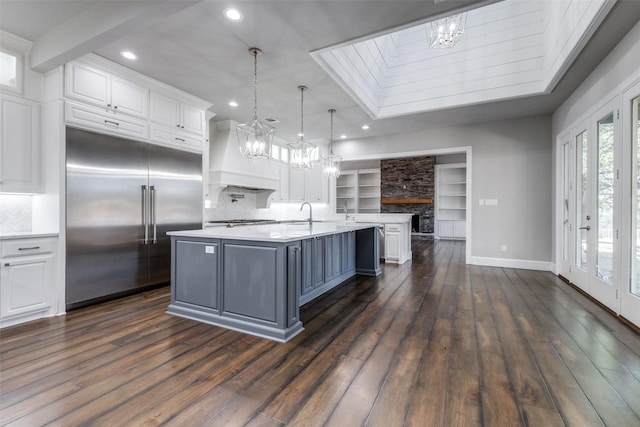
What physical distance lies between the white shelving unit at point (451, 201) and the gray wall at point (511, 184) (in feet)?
16.3

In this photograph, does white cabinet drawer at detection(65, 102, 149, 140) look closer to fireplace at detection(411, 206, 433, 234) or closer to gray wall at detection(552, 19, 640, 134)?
gray wall at detection(552, 19, 640, 134)

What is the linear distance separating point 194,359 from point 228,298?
0.68 m

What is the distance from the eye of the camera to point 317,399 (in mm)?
1702

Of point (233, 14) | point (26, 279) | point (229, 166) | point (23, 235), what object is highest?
point (233, 14)

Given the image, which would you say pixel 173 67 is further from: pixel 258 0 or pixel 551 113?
pixel 551 113

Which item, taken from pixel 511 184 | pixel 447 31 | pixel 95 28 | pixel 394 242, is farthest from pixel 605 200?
pixel 95 28

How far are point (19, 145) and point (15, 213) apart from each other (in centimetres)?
75

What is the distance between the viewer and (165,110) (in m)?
4.06

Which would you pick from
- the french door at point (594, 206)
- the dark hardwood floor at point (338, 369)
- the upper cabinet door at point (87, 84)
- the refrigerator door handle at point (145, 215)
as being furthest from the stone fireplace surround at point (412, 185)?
the upper cabinet door at point (87, 84)

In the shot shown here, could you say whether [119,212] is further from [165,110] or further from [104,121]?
[165,110]

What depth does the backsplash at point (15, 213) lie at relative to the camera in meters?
3.07

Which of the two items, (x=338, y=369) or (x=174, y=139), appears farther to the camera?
(x=174, y=139)

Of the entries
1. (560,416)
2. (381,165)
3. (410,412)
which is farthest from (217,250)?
(381,165)

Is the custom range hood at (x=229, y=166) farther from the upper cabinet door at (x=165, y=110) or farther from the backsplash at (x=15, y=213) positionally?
the backsplash at (x=15, y=213)
